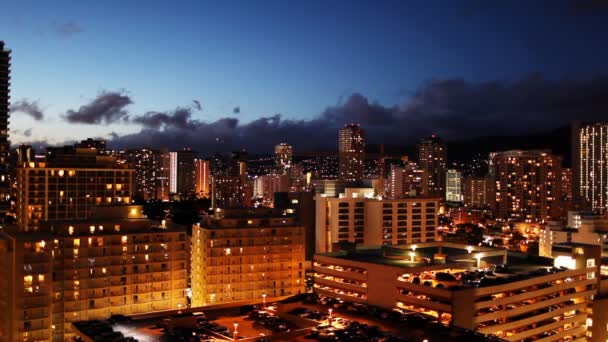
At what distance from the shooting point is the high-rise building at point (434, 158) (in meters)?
144

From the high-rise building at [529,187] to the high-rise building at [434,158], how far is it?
43.8 m

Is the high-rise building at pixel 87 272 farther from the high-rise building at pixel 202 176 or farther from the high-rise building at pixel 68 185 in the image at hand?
the high-rise building at pixel 202 176

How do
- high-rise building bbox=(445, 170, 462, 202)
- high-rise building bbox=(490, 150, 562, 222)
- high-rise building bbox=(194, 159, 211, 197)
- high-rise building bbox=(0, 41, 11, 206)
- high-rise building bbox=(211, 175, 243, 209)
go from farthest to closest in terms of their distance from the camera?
high-rise building bbox=(445, 170, 462, 202)
high-rise building bbox=(194, 159, 211, 197)
high-rise building bbox=(211, 175, 243, 209)
high-rise building bbox=(490, 150, 562, 222)
high-rise building bbox=(0, 41, 11, 206)

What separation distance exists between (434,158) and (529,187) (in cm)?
5092

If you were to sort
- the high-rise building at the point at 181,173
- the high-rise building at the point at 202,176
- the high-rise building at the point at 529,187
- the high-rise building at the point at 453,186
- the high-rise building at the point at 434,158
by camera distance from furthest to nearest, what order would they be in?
the high-rise building at the point at 434,158 < the high-rise building at the point at 453,186 < the high-rise building at the point at 202,176 < the high-rise building at the point at 181,173 < the high-rise building at the point at 529,187

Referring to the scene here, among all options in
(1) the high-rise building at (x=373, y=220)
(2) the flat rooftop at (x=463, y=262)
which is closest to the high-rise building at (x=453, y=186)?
(1) the high-rise building at (x=373, y=220)

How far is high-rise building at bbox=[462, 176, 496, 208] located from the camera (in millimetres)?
113688

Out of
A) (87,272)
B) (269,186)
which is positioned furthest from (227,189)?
(87,272)

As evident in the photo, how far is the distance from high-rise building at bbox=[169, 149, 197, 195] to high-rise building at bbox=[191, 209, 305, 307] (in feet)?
293

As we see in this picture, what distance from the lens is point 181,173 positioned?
129m

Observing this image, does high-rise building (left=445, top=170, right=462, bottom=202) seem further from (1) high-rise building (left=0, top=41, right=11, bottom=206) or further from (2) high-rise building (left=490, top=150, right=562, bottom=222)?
(1) high-rise building (left=0, top=41, right=11, bottom=206)

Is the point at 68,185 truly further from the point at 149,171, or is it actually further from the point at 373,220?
the point at 149,171

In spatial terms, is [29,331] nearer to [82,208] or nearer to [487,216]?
[82,208]

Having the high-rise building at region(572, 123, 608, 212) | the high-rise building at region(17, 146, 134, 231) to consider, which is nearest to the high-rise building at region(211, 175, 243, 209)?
the high-rise building at region(17, 146, 134, 231)
